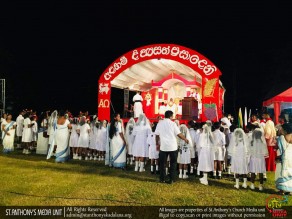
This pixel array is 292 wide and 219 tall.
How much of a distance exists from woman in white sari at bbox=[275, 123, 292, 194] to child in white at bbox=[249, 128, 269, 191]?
0.65m

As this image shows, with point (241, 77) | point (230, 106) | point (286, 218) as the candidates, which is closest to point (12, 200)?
point (286, 218)

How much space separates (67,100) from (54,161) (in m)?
23.3

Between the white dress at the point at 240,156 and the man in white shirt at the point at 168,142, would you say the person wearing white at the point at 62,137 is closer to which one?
the man in white shirt at the point at 168,142

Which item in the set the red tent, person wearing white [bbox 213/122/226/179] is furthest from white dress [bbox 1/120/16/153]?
the red tent

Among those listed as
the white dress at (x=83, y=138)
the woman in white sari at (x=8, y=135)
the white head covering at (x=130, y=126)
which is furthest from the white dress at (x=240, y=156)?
the woman in white sari at (x=8, y=135)

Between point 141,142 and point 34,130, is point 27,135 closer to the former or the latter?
point 34,130

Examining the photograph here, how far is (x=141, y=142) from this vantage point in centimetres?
1023

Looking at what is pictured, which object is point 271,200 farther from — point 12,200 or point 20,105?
point 20,105

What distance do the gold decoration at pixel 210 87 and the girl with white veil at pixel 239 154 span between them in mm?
5496

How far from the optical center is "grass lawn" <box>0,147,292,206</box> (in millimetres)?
6281

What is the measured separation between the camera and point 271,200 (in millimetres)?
6570

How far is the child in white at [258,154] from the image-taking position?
7.63 m

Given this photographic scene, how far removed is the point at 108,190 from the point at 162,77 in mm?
14853

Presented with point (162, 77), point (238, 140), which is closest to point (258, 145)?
point (238, 140)
